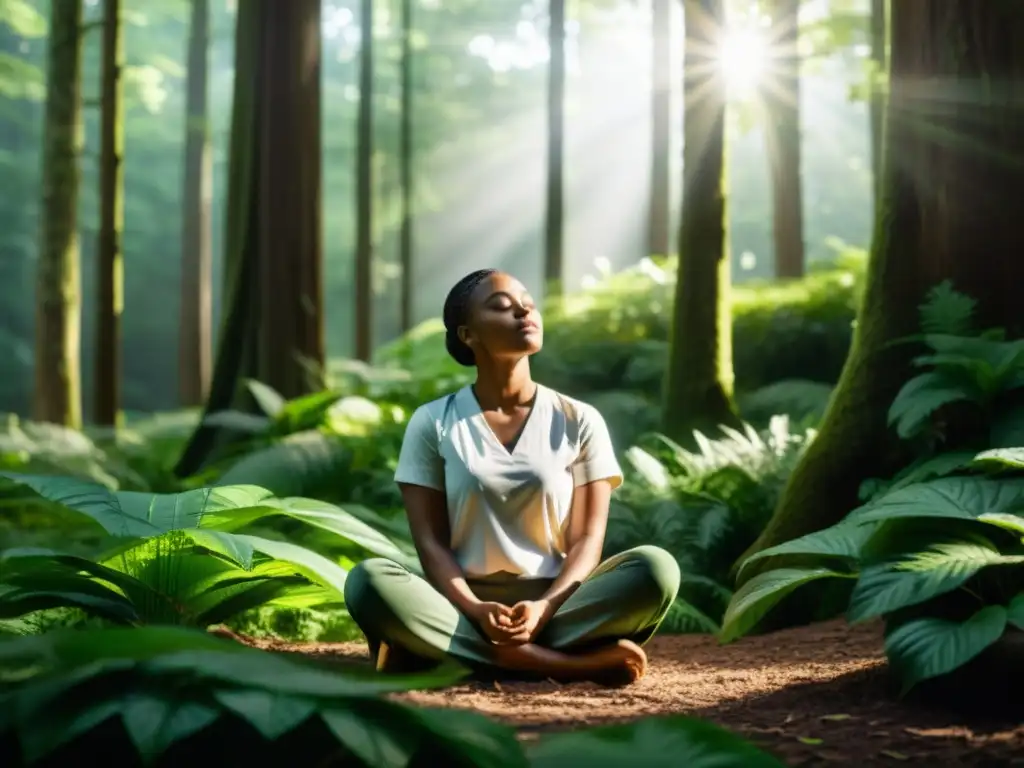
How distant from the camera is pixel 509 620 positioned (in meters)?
3.79

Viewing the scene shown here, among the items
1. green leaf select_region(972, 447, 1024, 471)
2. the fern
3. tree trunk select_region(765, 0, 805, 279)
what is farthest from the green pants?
tree trunk select_region(765, 0, 805, 279)

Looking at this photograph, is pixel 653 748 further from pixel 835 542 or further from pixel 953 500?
pixel 953 500

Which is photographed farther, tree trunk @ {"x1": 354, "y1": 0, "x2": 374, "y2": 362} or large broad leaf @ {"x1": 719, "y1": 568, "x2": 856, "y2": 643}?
tree trunk @ {"x1": 354, "y1": 0, "x2": 374, "y2": 362}

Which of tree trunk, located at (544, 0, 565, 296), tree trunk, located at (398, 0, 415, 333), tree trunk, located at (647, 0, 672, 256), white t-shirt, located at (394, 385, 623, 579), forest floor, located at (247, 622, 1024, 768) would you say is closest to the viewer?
forest floor, located at (247, 622, 1024, 768)

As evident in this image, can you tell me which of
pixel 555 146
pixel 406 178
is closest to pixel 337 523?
pixel 555 146

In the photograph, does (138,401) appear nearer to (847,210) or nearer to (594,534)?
(847,210)

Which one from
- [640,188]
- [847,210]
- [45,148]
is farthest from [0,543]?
[640,188]

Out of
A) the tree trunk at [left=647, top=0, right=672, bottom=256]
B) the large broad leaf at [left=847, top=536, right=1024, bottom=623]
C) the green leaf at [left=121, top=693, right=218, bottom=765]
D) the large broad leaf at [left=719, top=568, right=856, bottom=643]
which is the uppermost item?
the tree trunk at [left=647, top=0, right=672, bottom=256]

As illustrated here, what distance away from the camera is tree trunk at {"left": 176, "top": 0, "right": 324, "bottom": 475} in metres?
10.3

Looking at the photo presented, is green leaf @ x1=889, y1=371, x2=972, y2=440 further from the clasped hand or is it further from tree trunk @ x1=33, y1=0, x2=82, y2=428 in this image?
tree trunk @ x1=33, y1=0, x2=82, y2=428

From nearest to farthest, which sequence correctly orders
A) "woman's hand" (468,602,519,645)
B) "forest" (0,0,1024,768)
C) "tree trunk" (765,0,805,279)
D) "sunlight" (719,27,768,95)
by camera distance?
"forest" (0,0,1024,768) < "woman's hand" (468,602,519,645) < "sunlight" (719,27,768,95) < "tree trunk" (765,0,805,279)

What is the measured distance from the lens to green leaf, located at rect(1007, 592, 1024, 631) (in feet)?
10.4

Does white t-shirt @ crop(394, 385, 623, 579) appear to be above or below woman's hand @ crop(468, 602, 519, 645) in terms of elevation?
above

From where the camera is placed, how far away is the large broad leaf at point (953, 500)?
3.44 metres
